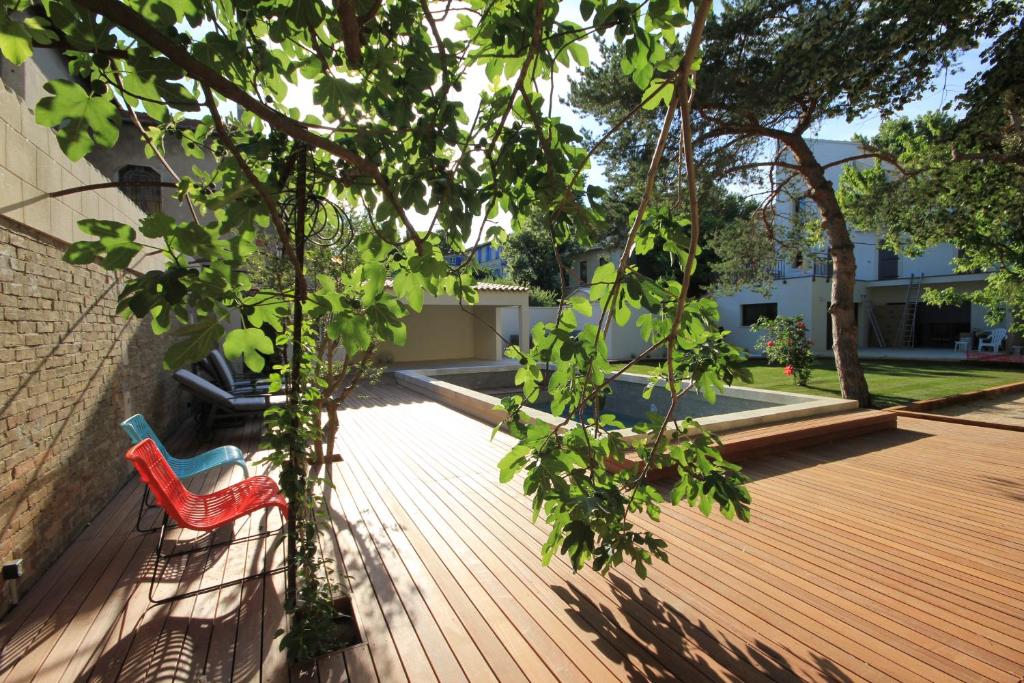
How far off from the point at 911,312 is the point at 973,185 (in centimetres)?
1846

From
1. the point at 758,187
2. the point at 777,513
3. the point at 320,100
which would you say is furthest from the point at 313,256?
the point at 758,187

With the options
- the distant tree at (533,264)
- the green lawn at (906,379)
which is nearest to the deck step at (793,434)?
the green lawn at (906,379)

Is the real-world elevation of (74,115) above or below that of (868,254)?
below

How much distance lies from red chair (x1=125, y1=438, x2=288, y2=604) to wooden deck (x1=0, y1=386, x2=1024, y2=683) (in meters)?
0.21

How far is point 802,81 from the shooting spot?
5859 mm

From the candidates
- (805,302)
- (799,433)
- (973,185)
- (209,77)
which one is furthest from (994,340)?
(209,77)

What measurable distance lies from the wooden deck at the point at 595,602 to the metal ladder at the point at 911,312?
822 inches

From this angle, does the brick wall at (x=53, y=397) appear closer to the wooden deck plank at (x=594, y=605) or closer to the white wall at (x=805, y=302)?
the wooden deck plank at (x=594, y=605)

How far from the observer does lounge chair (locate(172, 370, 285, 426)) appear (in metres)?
6.44

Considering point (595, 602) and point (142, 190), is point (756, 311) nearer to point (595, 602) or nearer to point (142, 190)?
point (595, 602)

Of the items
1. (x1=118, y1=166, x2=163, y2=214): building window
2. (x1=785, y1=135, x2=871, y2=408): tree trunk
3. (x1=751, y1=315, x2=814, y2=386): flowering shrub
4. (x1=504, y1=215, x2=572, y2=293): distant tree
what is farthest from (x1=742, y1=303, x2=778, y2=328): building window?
(x1=118, y1=166, x2=163, y2=214): building window

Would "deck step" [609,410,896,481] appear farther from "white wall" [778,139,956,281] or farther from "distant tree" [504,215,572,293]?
"distant tree" [504,215,572,293]

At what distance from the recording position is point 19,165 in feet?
9.44

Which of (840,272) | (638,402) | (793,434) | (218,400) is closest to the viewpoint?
(793,434)
